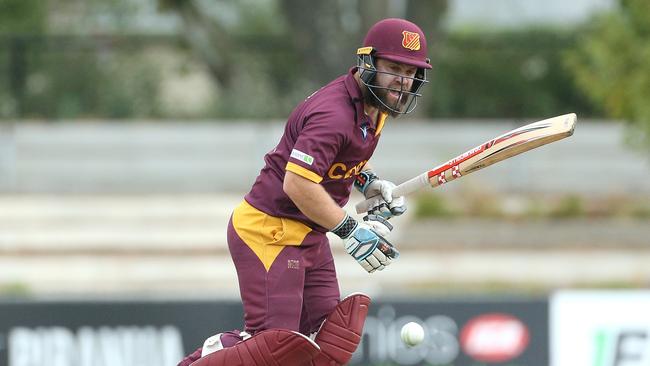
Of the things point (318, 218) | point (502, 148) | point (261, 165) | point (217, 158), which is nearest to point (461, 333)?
point (502, 148)

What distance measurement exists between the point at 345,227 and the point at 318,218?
125 mm

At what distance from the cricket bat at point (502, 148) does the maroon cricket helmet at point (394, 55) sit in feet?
1.18

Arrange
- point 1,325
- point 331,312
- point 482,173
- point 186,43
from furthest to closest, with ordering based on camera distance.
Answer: point 186,43 < point 482,173 < point 1,325 < point 331,312

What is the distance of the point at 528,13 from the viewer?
85.2 feet

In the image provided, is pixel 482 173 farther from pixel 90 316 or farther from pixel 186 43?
pixel 90 316

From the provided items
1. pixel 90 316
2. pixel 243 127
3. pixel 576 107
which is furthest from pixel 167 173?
pixel 90 316

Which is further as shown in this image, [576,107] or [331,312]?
[576,107]

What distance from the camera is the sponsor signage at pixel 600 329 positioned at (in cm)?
835

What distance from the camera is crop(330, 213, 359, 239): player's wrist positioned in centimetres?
555

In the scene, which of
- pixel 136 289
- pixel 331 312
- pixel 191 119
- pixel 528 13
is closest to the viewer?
pixel 331 312

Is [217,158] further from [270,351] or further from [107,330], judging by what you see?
[270,351]

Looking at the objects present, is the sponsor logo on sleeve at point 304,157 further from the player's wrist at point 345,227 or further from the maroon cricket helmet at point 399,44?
the maroon cricket helmet at point 399,44

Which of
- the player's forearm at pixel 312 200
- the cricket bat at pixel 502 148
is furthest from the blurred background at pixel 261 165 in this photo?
the player's forearm at pixel 312 200

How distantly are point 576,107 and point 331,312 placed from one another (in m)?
15.5
